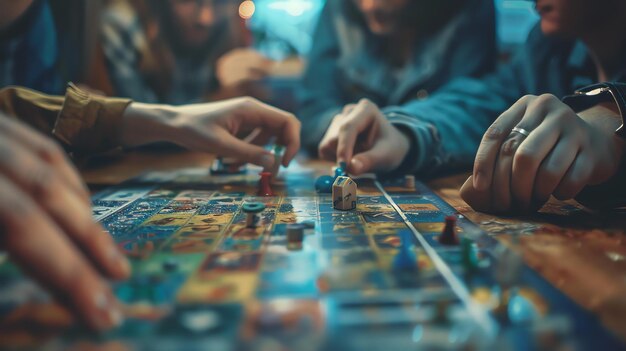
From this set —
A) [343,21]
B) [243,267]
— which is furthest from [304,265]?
[343,21]

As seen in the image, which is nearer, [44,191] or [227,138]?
[44,191]

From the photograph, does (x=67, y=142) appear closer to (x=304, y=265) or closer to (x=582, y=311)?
(x=304, y=265)

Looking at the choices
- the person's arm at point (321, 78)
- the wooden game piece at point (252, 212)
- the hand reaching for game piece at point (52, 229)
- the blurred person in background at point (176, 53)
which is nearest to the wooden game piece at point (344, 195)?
the wooden game piece at point (252, 212)

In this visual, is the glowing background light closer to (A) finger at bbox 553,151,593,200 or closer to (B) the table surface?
(B) the table surface

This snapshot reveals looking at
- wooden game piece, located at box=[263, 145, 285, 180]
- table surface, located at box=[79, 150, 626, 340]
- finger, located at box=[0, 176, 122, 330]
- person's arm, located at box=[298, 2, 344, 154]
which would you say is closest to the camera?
finger, located at box=[0, 176, 122, 330]

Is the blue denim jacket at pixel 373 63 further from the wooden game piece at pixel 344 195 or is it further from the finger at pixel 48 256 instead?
the finger at pixel 48 256

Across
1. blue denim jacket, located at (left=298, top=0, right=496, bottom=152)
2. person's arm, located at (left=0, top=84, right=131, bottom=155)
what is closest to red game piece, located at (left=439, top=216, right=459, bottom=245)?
person's arm, located at (left=0, top=84, right=131, bottom=155)

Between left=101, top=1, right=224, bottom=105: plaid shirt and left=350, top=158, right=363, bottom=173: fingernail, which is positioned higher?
left=101, top=1, right=224, bottom=105: plaid shirt
